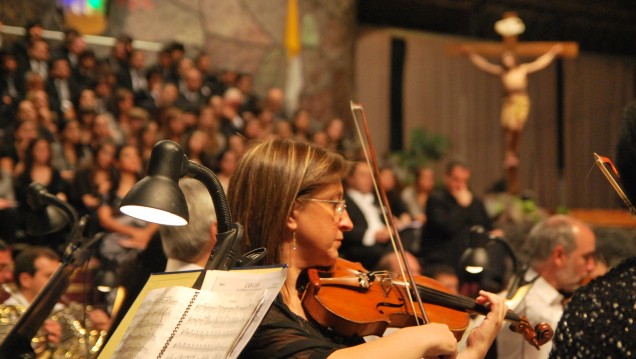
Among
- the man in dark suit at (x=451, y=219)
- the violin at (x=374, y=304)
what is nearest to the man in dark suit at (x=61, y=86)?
the man in dark suit at (x=451, y=219)

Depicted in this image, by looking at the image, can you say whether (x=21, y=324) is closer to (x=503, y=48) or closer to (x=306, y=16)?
(x=503, y=48)

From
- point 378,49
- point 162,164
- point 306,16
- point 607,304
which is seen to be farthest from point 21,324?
point 378,49

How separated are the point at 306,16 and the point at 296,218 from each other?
10.1 m

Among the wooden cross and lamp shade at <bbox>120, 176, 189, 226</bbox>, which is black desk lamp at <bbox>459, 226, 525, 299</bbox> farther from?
the wooden cross

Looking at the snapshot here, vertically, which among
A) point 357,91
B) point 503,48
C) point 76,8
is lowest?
point 357,91

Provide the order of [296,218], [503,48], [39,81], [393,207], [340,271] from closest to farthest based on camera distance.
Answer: [296,218] < [340,271] < [393,207] < [39,81] < [503,48]

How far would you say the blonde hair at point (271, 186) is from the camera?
6.46 ft

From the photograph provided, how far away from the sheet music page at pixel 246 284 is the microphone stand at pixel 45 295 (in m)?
0.56

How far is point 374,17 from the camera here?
13172 millimetres

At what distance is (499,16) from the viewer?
13680 millimetres

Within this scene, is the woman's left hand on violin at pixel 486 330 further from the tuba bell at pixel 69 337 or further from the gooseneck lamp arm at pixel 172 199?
the tuba bell at pixel 69 337

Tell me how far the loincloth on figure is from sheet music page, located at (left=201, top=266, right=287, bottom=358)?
28.8ft

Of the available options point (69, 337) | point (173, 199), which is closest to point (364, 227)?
point (69, 337)

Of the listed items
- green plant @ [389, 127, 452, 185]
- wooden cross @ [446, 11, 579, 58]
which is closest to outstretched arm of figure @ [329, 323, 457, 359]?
wooden cross @ [446, 11, 579, 58]
